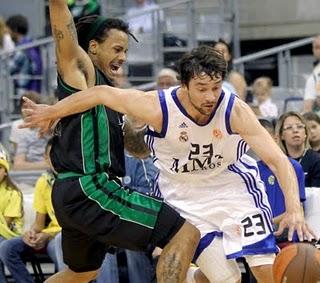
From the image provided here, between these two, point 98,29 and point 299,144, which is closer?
point 98,29

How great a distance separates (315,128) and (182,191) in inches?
138

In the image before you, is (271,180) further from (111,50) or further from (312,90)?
(312,90)

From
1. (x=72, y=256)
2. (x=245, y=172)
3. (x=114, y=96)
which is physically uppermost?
(x=114, y=96)

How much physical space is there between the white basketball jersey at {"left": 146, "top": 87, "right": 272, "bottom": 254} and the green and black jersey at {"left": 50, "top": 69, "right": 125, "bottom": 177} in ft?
0.91

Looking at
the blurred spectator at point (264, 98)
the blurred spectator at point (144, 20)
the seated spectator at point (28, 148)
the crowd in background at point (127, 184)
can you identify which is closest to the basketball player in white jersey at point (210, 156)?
the crowd in background at point (127, 184)

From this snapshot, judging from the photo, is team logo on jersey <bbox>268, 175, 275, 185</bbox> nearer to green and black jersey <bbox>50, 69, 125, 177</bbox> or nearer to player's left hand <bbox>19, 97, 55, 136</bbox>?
green and black jersey <bbox>50, 69, 125, 177</bbox>

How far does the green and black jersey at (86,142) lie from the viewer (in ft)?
25.7

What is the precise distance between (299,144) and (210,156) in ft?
9.64

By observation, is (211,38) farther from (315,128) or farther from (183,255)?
(183,255)

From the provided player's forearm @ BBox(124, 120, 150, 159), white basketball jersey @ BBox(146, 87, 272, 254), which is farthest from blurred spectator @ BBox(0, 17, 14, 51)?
white basketball jersey @ BBox(146, 87, 272, 254)

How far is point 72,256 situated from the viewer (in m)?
8.07

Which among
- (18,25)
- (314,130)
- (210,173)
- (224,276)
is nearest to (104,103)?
(210,173)

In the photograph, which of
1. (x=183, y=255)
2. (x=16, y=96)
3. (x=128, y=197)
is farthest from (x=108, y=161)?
(x=16, y=96)

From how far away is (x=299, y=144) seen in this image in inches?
419
